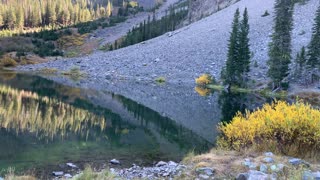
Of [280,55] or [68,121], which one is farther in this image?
[280,55]

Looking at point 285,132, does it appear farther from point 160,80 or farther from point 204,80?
point 160,80

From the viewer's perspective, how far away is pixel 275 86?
52375mm

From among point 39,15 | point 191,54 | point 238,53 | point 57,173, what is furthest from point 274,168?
point 39,15

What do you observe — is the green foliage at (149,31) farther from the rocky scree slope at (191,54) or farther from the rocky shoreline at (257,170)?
the rocky shoreline at (257,170)

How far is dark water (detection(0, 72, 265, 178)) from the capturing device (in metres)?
16.1

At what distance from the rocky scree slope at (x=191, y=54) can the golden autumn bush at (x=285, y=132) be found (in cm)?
4677

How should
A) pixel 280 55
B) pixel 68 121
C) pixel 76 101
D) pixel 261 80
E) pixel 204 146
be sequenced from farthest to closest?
1. pixel 261 80
2. pixel 280 55
3. pixel 76 101
4. pixel 68 121
5. pixel 204 146

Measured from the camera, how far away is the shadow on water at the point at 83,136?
16234 millimetres

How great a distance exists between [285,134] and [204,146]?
752 centimetres

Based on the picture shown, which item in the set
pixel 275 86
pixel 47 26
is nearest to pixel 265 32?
pixel 275 86

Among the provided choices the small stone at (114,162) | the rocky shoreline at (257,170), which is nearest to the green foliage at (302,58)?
the small stone at (114,162)

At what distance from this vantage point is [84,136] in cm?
2073

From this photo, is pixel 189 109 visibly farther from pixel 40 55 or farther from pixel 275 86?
pixel 40 55

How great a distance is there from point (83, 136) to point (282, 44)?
39413 millimetres
